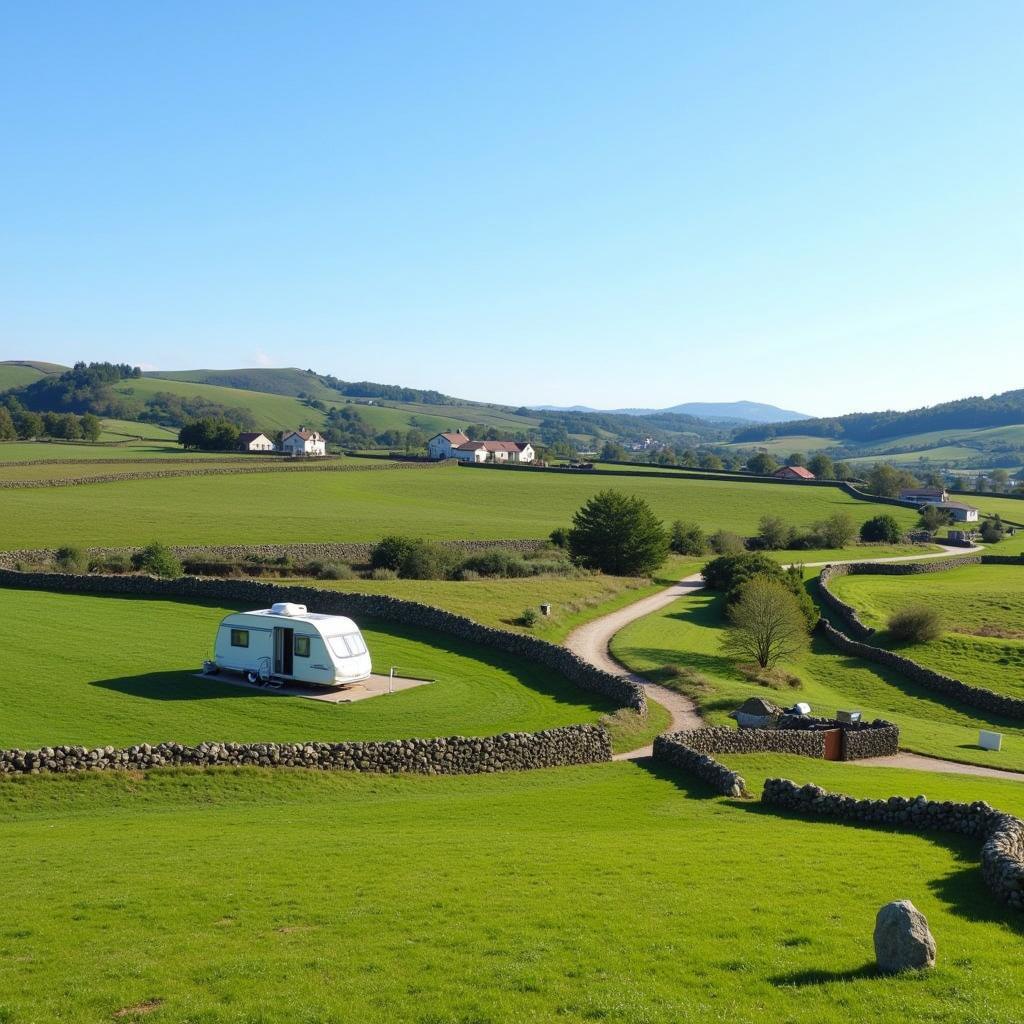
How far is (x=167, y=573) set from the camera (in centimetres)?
4991

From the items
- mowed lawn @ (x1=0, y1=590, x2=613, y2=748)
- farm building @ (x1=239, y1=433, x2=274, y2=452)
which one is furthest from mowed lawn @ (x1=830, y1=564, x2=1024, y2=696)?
farm building @ (x1=239, y1=433, x2=274, y2=452)

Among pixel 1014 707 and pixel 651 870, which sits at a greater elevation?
pixel 651 870

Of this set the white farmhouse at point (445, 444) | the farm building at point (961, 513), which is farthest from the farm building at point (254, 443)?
the farm building at point (961, 513)

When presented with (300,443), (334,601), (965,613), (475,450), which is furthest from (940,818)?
(300,443)

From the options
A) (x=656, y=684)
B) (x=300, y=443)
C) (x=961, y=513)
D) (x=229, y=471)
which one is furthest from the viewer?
(x=300, y=443)

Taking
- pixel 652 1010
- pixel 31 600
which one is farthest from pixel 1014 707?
pixel 31 600

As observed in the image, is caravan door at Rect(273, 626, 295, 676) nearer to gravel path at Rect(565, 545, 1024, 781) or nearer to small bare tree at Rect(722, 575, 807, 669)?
gravel path at Rect(565, 545, 1024, 781)

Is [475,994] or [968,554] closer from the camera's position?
[475,994]

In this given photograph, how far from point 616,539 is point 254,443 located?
103101 mm

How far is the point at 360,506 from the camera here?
88438 mm

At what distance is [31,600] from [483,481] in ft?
260

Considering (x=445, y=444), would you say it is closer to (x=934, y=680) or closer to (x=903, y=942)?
(x=934, y=680)

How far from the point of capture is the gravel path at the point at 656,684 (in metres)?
27.7

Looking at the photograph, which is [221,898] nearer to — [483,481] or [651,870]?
[651,870]
